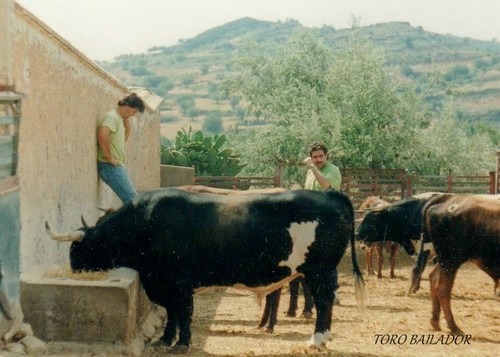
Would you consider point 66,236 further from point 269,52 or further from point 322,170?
point 269,52

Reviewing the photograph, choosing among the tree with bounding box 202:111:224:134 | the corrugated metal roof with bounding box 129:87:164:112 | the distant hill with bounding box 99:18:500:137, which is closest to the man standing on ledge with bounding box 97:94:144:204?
the corrugated metal roof with bounding box 129:87:164:112

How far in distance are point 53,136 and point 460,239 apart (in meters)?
4.53

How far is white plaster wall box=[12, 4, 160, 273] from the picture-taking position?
639 centimetres

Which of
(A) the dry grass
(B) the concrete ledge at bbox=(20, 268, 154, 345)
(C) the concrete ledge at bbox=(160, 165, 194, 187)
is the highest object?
(C) the concrete ledge at bbox=(160, 165, 194, 187)

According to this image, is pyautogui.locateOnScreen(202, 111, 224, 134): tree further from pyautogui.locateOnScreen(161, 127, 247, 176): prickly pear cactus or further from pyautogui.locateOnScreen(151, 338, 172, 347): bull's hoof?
pyautogui.locateOnScreen(151, 338, 172, 347): bull's hoof

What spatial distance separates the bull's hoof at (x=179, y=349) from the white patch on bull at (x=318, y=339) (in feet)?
3.82

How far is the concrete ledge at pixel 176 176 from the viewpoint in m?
15.4

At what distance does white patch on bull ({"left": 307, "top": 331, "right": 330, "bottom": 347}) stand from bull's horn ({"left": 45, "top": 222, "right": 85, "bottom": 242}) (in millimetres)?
2398

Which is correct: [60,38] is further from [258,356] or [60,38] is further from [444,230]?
[444,230]

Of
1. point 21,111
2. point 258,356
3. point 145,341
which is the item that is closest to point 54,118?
point 21,111

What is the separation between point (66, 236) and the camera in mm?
6824

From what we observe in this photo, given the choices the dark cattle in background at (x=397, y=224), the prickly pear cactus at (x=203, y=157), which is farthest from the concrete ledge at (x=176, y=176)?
the dark cattle in background at (x=397, y=224)

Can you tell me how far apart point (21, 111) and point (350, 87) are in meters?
17.7

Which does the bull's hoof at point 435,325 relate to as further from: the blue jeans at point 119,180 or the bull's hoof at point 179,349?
the blue jeans at point 119,180
